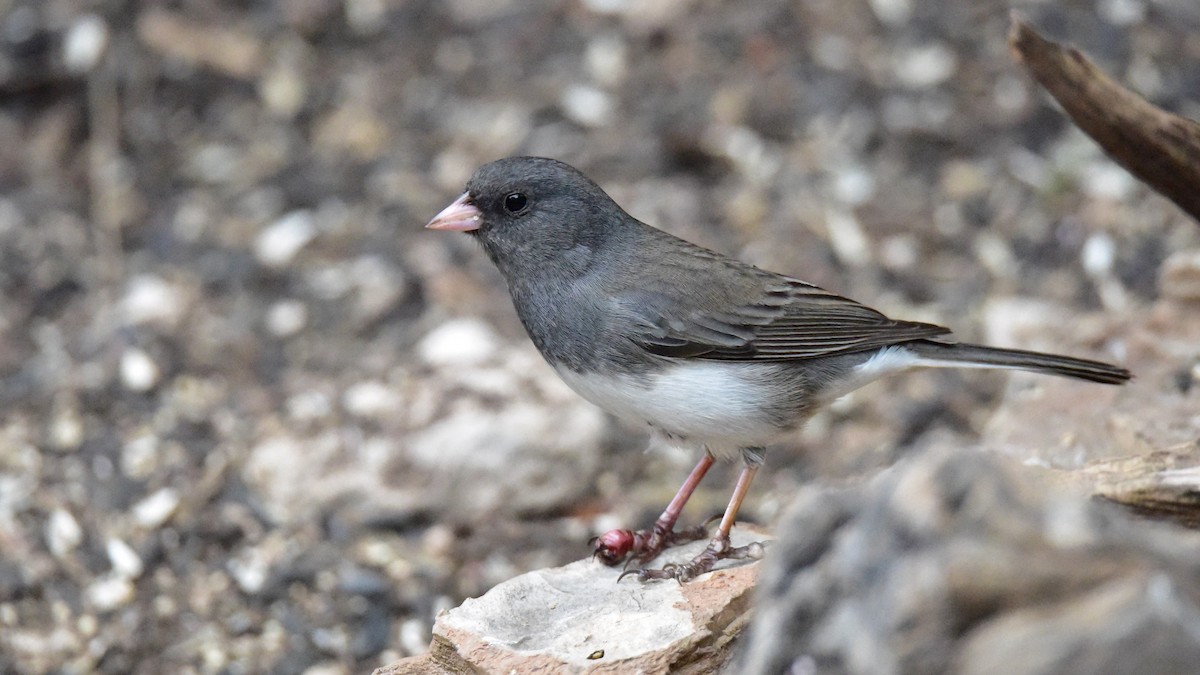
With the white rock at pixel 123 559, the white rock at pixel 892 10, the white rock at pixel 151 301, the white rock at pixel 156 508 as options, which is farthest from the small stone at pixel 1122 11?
the white rock at pixel 123 559

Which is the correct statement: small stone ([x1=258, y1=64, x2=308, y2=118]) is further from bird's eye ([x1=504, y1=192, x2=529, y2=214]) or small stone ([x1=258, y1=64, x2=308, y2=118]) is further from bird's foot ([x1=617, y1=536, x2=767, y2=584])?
bird's foot ([x1=617, y1=536, x2=767, y2=584])

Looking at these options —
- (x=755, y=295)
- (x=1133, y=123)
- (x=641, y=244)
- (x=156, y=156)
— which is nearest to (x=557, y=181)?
(x=641, y=244)

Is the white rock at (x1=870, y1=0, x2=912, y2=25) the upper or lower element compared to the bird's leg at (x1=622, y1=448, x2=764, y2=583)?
upper

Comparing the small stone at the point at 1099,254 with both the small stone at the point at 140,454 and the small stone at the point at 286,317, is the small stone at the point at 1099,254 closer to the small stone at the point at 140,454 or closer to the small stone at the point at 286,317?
the small stone at the point at 286,317

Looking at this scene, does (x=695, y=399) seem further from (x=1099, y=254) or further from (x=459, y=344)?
(x=1099, y=254)

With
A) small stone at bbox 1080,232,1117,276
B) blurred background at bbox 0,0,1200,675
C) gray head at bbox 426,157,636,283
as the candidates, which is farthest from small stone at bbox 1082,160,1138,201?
gray head at bbox 426,157,636,283

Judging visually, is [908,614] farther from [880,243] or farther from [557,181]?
[880,243]
